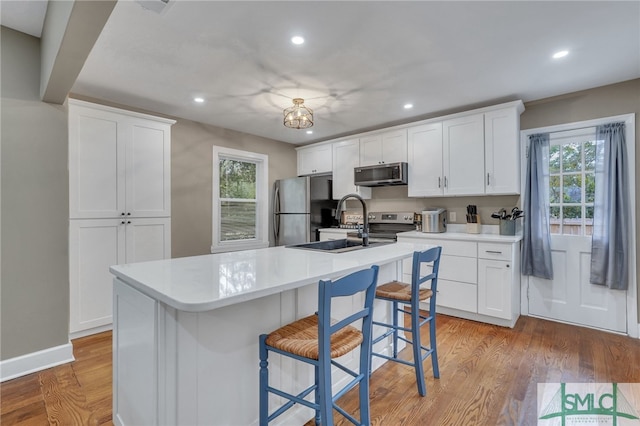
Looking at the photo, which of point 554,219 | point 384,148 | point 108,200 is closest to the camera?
point 108,200

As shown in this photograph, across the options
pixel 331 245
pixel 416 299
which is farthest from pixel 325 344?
pixel 331 245

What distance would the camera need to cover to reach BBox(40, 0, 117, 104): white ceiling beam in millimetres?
1351

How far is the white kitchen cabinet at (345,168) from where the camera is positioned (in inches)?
180

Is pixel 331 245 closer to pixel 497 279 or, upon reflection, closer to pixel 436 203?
pixel 497 279

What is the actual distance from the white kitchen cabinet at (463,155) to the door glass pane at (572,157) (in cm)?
81

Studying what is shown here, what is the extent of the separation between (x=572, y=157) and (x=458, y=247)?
4.90 ft

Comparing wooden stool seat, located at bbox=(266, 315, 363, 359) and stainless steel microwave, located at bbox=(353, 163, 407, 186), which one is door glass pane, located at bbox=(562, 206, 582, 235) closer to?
stainless steel microwave, located at bbox=(353, 163, 407, 186)

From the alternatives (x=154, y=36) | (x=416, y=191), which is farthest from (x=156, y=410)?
(x=416, y=191)

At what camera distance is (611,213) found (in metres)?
2.86

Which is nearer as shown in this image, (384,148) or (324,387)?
(324,387)

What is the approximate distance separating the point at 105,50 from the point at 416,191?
3451mm

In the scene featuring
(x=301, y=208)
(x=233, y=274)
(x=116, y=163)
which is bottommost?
(x=233, y=274)

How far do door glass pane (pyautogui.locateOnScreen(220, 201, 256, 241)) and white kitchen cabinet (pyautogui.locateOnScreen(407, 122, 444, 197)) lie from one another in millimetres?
2424

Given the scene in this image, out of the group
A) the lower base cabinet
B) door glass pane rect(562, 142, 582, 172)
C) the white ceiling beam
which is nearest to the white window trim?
the white ceiling beam
